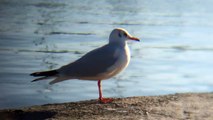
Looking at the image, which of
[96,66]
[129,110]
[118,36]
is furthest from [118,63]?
[129,110]

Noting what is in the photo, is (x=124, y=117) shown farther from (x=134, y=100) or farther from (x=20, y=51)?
(x=20, y=51)

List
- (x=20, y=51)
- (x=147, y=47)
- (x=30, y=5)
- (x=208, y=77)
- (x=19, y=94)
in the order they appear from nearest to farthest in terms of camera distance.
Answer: (x=19, y=94)
(x=208, y=77)
(x=20, y=51)
(x=147, y=47)
(x=30, y=5)

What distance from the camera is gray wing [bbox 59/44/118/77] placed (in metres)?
6.34

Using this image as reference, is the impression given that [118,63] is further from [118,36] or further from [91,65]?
[118,36]

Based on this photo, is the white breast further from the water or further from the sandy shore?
the water

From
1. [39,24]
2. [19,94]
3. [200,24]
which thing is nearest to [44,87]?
[19,94]

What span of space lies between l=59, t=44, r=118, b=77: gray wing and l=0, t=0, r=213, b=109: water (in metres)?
0.92

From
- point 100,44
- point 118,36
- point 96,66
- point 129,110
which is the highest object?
point 100,44

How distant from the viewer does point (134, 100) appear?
6539mm

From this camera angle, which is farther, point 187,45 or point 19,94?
point 187,45

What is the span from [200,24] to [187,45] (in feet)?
12.6

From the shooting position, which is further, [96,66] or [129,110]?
[96,66]

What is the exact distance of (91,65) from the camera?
6.35 m

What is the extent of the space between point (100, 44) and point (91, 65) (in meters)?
5.59
